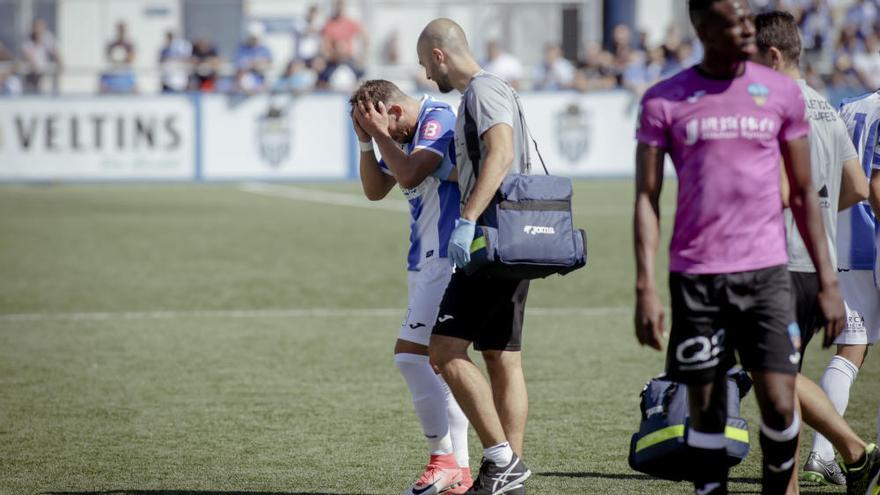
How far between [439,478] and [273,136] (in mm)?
20405

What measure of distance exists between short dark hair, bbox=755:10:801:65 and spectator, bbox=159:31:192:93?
71.2 ft

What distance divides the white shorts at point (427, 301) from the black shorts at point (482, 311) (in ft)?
0.79

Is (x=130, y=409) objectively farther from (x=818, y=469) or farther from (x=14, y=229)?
(x=14, y=229)

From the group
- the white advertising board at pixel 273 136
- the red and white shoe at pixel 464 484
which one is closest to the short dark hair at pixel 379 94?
the red and white shoe at pixel 464 484

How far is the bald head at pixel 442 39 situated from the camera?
5805 mm

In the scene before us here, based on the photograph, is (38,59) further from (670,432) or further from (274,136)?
(670,432)

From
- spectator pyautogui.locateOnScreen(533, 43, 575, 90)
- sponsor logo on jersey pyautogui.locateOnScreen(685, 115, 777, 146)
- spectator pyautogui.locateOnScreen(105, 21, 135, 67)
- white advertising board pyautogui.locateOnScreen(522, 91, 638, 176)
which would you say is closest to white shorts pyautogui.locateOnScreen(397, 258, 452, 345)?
sponsor logo on jersey pyautogui.locateOnScreen(685, 115, 777, 146)

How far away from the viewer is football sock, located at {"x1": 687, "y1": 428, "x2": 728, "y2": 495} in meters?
4.86

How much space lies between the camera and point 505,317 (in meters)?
5.82

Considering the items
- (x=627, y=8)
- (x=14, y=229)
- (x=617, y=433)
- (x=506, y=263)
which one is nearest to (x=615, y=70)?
(x=627, y=8)

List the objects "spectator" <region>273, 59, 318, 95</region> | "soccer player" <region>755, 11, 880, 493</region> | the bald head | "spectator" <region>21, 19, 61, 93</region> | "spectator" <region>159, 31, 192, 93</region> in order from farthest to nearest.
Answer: "spectator" <region>21, 19, 61, 93</region>
"spectator" <region>159, 31, 192, 93</region>
"spectator" <region>273, 59, 318, 95</region>
the bald head
"soccer player" <region>755, 11, 880, 493</region>

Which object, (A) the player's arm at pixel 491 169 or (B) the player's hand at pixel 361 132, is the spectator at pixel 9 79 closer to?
(B) the player's hand at pixel 361 132

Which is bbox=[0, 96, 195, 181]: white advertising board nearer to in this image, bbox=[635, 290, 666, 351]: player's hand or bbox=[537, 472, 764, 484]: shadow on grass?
bbox=[537, 472, 764, 484]: shadow on grass

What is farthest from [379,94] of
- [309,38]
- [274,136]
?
[309,38]
